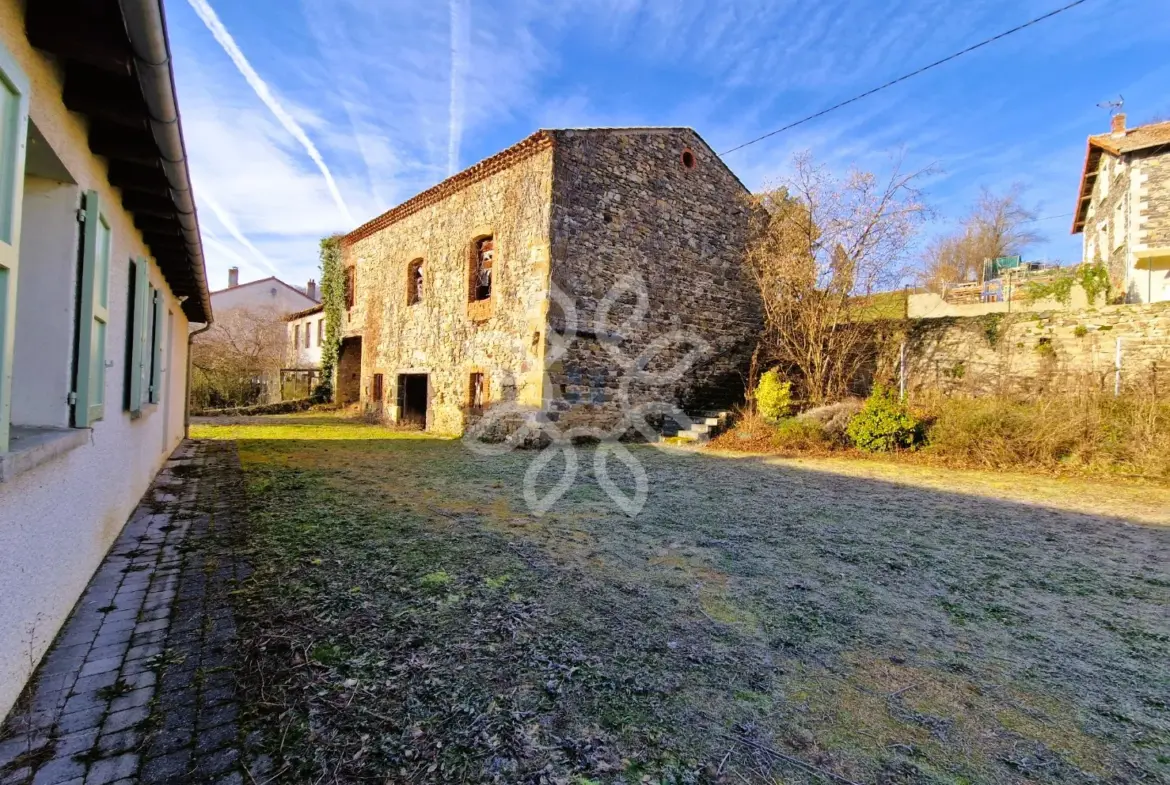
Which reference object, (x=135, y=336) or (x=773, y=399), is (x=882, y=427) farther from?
(x=135, y=336)

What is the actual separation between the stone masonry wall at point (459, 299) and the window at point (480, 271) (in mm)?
171

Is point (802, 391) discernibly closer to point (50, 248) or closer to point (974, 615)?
point (974, 615)

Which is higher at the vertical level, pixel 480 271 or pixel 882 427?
pixel 480 271

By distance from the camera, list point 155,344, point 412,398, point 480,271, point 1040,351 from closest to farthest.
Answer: point 155,344, point 1040,351, point 480,271, point 412,398

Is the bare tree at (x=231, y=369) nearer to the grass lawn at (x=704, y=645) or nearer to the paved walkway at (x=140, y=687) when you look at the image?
the paved walkway at (x=140, y=687)

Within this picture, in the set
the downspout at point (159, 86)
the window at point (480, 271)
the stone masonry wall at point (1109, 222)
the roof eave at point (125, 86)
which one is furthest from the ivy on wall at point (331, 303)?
the stone masonry wall at point (1109, 222)

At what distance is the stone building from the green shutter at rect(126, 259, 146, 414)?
5.77 m

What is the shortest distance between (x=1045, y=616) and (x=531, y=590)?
2.63 metres

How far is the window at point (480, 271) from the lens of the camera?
1106 cm

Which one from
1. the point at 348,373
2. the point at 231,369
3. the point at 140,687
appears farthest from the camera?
the point at 348,373

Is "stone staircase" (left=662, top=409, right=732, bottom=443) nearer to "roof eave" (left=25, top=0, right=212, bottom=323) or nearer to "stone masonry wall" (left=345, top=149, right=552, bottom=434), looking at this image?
"stone masonry wall" (left=345, top=149, right=552, bottom=434)

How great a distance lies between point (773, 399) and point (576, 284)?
4337 mm

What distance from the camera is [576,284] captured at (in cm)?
942

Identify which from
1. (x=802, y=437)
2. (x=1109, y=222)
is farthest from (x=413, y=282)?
(x=1109, y=222)
